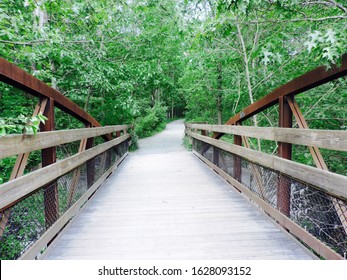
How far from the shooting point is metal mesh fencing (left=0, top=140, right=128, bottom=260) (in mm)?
1943

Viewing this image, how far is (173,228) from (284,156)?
1.29m

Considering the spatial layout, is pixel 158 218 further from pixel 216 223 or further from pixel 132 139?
pixel 132 139

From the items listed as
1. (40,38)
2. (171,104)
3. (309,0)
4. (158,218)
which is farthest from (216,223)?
(171,104)

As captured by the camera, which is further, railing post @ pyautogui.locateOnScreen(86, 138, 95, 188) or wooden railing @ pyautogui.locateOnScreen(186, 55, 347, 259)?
railing post @ pyautogui.locateOnScreen(86, 138, 95, 188)

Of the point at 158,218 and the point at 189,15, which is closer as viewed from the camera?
the point at 158,218

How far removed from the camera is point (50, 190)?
95.7 inches

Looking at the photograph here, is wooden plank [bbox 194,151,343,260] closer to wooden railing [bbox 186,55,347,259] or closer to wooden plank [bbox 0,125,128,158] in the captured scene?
wooden railing [bbox 186,55,347,259]

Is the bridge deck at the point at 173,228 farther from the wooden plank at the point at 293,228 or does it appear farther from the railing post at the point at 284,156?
the railing post at the point at 284,156

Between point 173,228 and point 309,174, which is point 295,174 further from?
point 173,228

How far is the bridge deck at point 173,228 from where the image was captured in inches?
85.0

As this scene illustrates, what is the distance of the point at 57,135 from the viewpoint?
97.3 inches

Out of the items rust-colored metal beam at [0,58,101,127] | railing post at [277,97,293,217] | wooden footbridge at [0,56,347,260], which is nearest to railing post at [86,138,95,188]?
wooden footbridge at [0,56,347,260]

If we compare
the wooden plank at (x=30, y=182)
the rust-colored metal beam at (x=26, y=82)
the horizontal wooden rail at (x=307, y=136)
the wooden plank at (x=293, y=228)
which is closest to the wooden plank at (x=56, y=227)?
the wooden plank at (x=30, y=182)

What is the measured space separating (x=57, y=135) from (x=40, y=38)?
2782 millimetres
